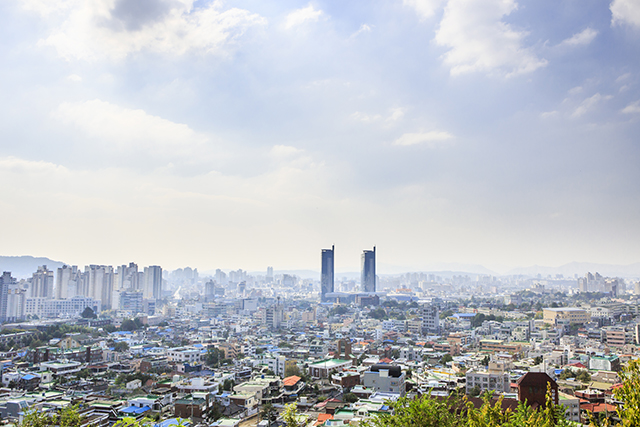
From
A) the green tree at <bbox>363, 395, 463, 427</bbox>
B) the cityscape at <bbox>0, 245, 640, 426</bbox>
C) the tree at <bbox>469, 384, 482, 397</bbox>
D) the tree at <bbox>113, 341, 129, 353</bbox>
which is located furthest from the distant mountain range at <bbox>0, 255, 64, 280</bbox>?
the green tree at <bbox>363, 395, 463, 427</bbox>

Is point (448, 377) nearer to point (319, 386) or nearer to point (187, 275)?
point (319, 386)

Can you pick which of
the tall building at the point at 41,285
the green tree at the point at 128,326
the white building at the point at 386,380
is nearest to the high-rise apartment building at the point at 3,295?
the tall building at the point at 41,285

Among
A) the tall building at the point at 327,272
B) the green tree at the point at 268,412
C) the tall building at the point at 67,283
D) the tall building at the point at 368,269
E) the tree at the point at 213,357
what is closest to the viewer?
the green tree at the point at 268,412

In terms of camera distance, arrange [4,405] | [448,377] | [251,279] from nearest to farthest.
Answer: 1. [4,405]
2. [448,377]
3. [251,279]

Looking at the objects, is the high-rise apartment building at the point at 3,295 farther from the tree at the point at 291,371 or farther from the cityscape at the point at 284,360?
the tree at the point at 291,371

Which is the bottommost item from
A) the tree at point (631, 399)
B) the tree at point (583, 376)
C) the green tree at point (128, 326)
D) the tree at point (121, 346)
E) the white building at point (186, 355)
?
the green tree at point (128, 326)

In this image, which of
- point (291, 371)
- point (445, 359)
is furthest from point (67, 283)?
point (445, 359)

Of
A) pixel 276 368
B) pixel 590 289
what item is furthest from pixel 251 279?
pixel 276 368
